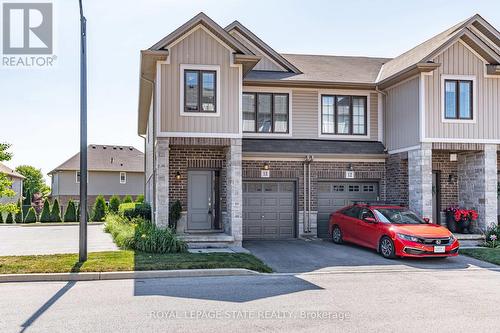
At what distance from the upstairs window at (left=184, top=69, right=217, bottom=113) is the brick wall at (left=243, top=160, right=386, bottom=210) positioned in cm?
309

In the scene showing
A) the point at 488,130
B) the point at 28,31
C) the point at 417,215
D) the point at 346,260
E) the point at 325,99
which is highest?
the point at 28,31

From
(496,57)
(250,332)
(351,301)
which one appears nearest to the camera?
(250,332)

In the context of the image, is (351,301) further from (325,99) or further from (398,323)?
(325,99)

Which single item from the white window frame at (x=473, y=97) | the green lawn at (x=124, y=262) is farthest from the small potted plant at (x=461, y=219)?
the green lawn at (x=124, y=262)

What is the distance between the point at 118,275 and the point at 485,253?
10.4 meters

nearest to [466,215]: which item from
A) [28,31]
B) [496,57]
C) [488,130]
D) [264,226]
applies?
[488,130]

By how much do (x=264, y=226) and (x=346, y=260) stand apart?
17.3ft

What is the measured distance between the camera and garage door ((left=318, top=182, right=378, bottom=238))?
1969cm

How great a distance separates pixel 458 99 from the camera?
58.1ft

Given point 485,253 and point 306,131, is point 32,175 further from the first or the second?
point 485,253

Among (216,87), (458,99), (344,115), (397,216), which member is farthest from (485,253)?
(216,87)

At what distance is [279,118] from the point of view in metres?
19.6

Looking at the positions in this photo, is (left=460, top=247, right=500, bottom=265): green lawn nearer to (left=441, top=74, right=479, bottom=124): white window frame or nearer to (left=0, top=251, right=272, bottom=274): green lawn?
(left=441, top=74, right=479, bottom=124): white window frame

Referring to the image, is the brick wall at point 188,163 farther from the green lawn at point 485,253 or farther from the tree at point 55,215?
the tree at point 55,215
